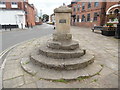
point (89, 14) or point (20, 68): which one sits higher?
point (89, 14)

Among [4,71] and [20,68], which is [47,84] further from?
[4,71]

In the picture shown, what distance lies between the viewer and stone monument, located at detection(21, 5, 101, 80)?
9.41 ft

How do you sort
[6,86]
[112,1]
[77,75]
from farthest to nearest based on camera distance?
[112,1], [77,75], [6,86]

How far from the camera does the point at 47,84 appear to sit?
2.46 m

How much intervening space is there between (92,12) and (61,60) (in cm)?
2138

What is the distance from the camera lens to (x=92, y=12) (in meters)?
21.6

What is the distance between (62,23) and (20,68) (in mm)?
2485

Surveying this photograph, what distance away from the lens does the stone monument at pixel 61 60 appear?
2.87 m

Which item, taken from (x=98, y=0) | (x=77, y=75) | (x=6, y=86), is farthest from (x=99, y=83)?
(x=98, y=0)

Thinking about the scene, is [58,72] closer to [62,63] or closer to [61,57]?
[62,63]

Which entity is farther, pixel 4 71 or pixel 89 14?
pixel 89 14

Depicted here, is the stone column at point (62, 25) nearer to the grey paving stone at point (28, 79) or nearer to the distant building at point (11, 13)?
the grey paving stone at point (28, 79)

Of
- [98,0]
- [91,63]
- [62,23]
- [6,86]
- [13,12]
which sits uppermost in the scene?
[98,0]

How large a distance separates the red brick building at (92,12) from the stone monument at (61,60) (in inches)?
593
